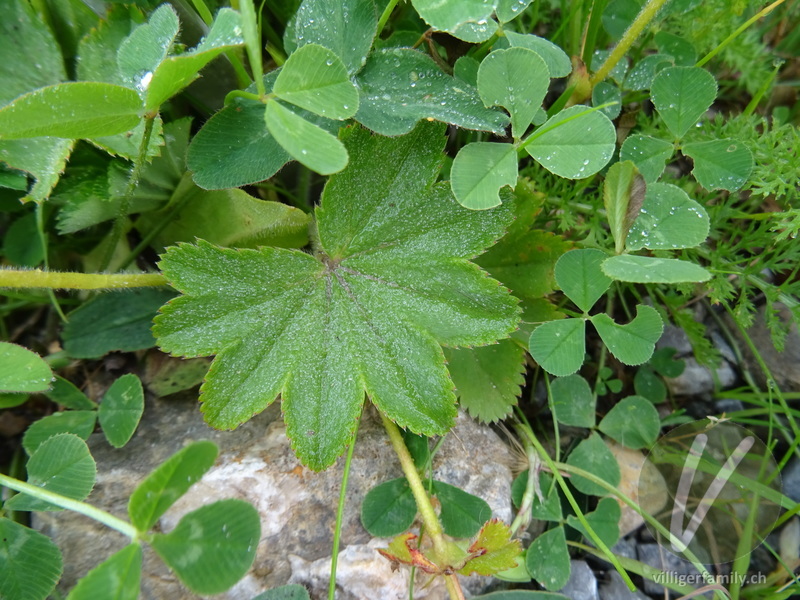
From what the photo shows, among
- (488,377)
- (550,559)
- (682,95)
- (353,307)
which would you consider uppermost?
(682,95)

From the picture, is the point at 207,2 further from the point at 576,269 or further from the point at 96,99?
the point at 576,269

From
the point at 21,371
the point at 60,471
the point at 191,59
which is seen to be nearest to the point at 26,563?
the point at 60,471

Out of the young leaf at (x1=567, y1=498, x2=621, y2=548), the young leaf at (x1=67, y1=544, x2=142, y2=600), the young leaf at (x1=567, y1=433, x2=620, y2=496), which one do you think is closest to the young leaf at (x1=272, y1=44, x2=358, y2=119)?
the young leaf at (x1=67, y1=544, x2=142, y2=600)

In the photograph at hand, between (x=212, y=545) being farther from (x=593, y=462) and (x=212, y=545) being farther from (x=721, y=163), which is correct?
(x=721, y=163)

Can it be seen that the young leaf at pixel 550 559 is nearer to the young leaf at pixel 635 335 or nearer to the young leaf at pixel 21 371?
the young leaf at pixel 635 335

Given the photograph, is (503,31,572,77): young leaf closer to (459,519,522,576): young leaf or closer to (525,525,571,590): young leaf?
(459,519,522,576): young leaf

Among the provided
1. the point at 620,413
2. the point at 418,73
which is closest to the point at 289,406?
the point at 418,73
